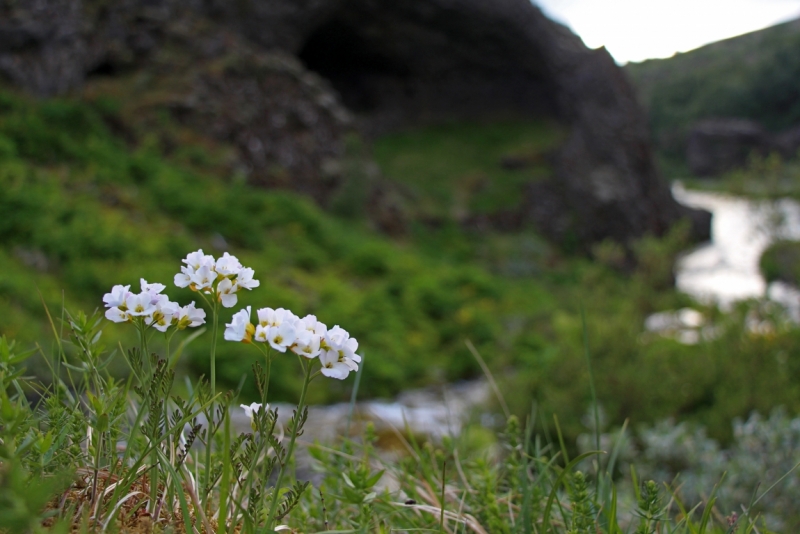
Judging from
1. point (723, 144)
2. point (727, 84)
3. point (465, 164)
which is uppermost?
point (727, 84)

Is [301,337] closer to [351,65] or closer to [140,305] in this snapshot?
[140,305]

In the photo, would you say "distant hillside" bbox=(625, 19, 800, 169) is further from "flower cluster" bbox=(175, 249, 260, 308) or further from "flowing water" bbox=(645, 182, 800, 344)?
"flower cluster" bbox=(175, 249, 260, 308)

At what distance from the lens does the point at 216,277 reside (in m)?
0.89

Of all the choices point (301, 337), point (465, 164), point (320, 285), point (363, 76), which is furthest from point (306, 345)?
point (363, 76)

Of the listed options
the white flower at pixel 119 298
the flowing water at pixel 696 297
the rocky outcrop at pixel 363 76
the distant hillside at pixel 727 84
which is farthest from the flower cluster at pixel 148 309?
the distant hillside at pixel 727 84

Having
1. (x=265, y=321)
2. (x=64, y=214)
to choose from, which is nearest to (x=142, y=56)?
(x=64, y=214)

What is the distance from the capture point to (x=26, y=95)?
8234mm

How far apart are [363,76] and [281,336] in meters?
20.3

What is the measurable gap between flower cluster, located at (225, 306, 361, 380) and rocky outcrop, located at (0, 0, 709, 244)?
944cm

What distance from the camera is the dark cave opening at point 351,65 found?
1816cm

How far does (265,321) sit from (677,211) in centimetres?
1880

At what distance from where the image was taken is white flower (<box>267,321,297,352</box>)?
2.48 ft

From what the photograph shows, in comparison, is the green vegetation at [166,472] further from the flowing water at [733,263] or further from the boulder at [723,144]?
the boulder at [723,144]

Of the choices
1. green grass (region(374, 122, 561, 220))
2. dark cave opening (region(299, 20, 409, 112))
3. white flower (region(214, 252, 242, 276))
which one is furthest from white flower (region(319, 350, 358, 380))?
dark cave opening (region(299, 20, 409, 112))
